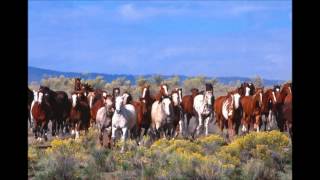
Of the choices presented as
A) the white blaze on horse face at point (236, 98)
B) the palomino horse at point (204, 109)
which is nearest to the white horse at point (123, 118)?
the palomino horse at point (204, 109)

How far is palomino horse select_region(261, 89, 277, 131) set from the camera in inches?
226

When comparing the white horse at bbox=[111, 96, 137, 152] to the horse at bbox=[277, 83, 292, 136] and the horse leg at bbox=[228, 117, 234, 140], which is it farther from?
the horse at bbox=[277, 83, 292, 136]

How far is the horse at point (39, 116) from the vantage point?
555 cm

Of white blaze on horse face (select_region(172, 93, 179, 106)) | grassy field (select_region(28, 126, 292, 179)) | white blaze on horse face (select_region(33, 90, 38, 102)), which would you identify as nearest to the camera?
grassy field (select_region(28, 126, 292, 179))

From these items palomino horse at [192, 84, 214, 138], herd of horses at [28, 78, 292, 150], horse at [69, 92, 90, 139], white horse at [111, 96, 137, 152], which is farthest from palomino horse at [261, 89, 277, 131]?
horse at [69, 92, 90, 139]

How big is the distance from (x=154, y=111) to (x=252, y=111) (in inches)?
36.0

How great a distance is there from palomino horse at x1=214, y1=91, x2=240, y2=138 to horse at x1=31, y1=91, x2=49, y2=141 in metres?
1.59

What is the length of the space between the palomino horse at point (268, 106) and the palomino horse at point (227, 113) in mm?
259

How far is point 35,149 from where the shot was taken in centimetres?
→ 564

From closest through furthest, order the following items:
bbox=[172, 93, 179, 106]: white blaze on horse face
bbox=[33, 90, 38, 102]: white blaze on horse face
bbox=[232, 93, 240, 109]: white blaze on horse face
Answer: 1. bbox=[33, 90, 38, 102]: white blaze on horse face
2. bbox=[172, 93, 179, 106]: white blaze on horse face
3. bbox=[232, 93, 240, 109]: white blaze on horse face
